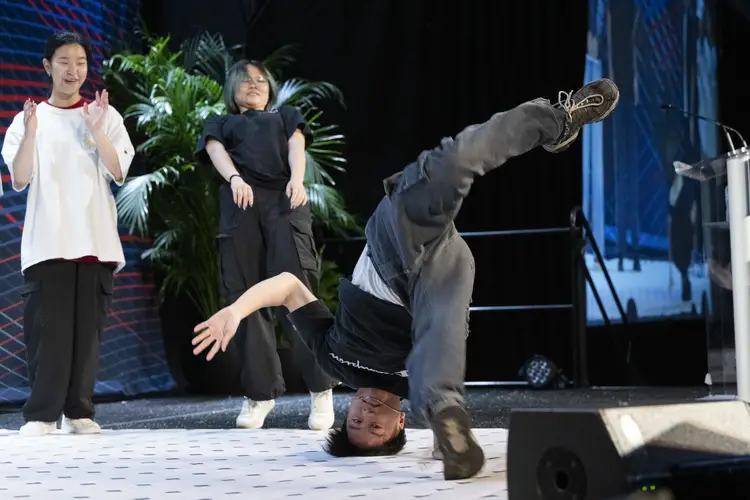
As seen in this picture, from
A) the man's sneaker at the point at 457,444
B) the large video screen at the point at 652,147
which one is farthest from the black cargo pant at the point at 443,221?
the large video screen at the point at 652,147

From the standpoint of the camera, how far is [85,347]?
9.80 ft

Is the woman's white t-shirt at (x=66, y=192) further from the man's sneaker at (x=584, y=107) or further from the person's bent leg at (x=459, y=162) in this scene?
the man's sneaker at (x=584, y=107)

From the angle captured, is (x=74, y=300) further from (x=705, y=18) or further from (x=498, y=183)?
(x=705, y=18)

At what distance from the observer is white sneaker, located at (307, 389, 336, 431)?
117 inches

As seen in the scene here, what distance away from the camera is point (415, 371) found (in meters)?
1.80

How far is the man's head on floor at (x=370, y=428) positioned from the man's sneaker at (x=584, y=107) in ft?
2.27

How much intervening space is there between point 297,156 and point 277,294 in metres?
1.06

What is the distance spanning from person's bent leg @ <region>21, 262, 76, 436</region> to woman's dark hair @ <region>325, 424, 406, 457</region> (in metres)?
1.12

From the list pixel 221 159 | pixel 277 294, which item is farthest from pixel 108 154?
pixel 277 294

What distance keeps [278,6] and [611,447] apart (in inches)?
192

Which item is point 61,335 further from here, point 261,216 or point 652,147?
point 652,147

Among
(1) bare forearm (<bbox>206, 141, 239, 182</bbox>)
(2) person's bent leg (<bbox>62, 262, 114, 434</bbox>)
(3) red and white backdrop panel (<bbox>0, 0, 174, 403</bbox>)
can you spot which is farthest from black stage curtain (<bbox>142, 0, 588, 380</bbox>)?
(2) person's bent leg (<bbox>62, 262, 114, 434</bbox>)

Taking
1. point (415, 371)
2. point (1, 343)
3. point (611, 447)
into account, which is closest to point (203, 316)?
point (1, 343)

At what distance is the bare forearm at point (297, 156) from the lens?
318cm
